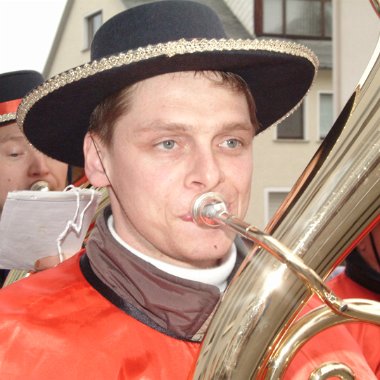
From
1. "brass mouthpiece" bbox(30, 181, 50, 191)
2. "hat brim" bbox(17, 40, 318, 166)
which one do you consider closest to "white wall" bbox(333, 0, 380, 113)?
"brass mouthpiece" bbox(30, 181, 50, 191)

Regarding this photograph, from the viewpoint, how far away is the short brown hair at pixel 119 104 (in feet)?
5.50

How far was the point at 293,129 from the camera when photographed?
17.4 m

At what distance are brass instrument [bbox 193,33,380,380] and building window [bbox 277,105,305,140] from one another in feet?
52.9

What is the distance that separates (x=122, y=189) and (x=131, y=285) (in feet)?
0.69

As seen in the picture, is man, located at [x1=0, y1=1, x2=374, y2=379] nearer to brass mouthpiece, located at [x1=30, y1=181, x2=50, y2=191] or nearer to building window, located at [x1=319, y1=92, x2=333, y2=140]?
brass mouthpiece, located at [x1=30, y1=181, x2=50, y2=191]

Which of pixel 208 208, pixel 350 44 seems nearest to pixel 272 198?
pixel 350 44

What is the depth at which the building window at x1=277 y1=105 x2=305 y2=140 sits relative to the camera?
17250 millimetres

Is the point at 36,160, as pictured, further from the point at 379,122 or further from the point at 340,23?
the point at 340,23

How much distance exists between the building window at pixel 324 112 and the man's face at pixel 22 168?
48.6 ft

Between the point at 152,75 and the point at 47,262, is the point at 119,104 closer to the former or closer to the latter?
the point at 152,75

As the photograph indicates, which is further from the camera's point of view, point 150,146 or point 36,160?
point 36,160

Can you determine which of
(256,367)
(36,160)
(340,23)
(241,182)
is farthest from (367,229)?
(340,23)

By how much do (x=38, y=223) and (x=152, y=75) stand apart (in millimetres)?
854

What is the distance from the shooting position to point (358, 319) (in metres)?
1.21
